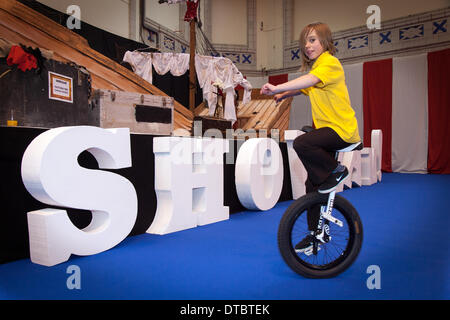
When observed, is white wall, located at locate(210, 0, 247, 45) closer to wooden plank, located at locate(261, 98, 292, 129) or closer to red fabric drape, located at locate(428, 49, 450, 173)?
wooden plank, located at locate(261, 98, 292, 129)

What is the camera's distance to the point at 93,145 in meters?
2.01

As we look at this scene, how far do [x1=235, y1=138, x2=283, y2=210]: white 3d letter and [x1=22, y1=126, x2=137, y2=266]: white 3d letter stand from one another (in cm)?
129

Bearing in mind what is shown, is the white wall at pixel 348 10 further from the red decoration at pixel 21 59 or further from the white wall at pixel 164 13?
the red decoration at pixel 21 59

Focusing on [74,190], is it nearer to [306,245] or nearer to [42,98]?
[42,98]

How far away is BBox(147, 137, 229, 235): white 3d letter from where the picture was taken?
8.31 feet

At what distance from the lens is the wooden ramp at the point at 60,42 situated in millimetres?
2338

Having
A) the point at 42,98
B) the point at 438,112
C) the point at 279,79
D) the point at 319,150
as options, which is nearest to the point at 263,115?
the point at 279,79

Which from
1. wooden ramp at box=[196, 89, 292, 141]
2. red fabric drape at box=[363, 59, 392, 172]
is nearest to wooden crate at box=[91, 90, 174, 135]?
wooden ramp at box=[196, 89, 292, 141]

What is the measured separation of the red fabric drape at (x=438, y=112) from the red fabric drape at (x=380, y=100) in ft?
2.88

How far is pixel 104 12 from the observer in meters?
7.23

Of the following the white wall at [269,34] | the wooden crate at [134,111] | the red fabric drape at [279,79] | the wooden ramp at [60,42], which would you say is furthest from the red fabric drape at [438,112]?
the wooden ramp at [60,42]

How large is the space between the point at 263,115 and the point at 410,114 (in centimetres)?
374
